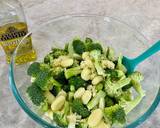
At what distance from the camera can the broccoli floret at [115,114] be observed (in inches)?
30.6

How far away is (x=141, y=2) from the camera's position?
3.85ft

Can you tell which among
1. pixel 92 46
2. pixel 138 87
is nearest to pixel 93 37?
pixel 92 46

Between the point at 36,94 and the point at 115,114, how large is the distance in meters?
0.18

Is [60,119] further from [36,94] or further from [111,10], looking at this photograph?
[111,10]

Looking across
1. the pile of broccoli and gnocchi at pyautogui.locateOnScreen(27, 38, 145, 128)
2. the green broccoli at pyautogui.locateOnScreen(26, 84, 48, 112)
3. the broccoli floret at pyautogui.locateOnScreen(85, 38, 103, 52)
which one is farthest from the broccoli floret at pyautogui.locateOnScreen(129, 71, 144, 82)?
the green broccoli at pyautogui.locateOnScreen(26, 84, 48, 112)

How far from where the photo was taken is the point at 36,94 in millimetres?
826

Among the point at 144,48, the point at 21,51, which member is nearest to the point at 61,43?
the point at 21,51

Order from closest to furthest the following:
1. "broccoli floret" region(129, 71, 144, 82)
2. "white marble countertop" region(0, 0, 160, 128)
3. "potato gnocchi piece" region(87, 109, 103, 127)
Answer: "potato gnocchi piece" region(87, 109, 103, 127) → "broccoli floret" region(129, 71, 144, 82) → "white marble countertop" region(0, 0, 160, 128)

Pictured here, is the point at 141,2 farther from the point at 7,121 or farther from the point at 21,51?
the point at 7,121

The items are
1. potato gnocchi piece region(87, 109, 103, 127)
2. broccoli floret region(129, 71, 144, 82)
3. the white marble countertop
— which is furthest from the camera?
the white marble countertop

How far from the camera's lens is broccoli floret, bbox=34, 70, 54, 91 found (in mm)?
822

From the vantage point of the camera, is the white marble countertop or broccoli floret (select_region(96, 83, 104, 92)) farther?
the white marble countertop

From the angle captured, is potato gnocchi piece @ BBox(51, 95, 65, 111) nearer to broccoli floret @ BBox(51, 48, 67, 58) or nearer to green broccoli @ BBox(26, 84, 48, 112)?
green broccoli @ BBox(26, 84, 48, 112)

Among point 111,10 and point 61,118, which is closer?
point 61,118
